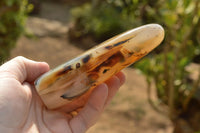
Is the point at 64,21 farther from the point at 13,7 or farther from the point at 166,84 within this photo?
the point at 166,84

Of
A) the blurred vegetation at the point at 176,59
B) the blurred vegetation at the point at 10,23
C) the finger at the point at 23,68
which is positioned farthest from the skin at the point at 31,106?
the blurred vegetation at the point at 10,23

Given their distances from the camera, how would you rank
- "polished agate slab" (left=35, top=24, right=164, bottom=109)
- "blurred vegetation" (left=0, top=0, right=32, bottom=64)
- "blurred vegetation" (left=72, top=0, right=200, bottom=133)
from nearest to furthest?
"polished agate slab" (left=35, top=24, right=164, bottom=109)
"blurred vegetation" (left=72, top=0, right=200, bottom=133)
"blurred vegetation" (left=0, top=0, right=32, bottom=64)

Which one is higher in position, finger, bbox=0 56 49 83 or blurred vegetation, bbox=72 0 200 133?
finger, bbox=0 56 49 83

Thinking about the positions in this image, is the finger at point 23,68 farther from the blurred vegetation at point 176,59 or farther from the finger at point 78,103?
the blurred vegetation at point 176,59

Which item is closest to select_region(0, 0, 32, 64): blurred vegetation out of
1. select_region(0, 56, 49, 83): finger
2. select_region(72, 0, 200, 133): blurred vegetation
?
select_region(72, 0, 200, 133): blurred vegetation

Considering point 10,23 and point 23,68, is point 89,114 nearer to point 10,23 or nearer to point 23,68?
point 23,68

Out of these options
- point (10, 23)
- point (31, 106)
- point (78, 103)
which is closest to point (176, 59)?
point (78, 103)

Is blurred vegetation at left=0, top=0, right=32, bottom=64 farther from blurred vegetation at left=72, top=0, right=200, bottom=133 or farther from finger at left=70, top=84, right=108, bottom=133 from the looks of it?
finger at left=70, top=84, right=108, bottom=133
